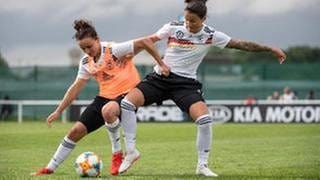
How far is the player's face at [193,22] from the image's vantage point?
36.3ft

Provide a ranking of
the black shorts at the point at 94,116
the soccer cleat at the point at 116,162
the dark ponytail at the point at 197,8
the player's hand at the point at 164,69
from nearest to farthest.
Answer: the dark ponytail at the point at 197,8 < the player's hand at the point at 164,69 < the black shorts at the point at 94,116 < the soccer cleat at the point at 116,162

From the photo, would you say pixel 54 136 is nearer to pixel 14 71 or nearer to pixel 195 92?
pixel 195 92

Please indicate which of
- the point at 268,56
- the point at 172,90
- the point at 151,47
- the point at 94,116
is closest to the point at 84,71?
the point at 94,116

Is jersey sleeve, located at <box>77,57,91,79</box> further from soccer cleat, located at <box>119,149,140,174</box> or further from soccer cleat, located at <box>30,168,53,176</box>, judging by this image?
soccer cleat, located at <box>30,168,53,176</box>

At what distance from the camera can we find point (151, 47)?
37.0 feet

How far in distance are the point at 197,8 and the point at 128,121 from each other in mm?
1954

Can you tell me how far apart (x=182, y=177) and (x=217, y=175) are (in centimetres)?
55

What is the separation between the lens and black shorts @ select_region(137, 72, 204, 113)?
11.5 meters

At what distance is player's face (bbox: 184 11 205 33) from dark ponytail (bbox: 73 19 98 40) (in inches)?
51.4

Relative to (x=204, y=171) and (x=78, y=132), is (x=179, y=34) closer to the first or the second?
(x=204, y=171)

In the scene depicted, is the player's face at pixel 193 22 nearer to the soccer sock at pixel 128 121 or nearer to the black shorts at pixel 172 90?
the black shorts at pixel 172 90

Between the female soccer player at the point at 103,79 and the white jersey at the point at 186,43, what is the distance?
0.93 ft

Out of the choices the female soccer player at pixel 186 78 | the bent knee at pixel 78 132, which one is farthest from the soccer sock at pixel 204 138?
the bent knee at pixel 78 132


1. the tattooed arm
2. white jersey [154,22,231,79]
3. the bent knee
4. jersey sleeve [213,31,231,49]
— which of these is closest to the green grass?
the bent knee
